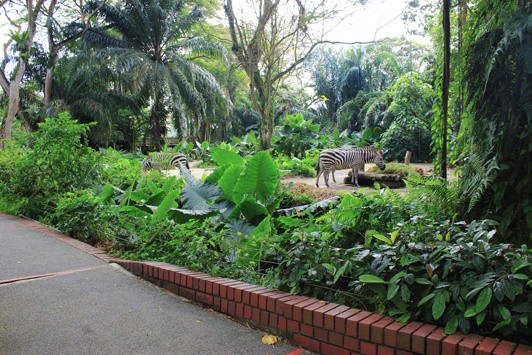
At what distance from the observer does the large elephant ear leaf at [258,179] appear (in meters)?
5.21

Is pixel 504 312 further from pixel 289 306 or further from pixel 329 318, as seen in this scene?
pixel 289 306

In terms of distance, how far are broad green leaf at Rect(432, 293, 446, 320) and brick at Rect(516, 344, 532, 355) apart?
370mm

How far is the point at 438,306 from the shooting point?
235 cm

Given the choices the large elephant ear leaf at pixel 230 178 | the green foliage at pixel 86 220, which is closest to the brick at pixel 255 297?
the large elephant ear leaf at pixel 230 178

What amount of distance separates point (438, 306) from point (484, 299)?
230 mm

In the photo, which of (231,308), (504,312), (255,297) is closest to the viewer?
(504,312)

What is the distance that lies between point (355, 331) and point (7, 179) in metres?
8.14

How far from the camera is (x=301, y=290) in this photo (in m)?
3.12

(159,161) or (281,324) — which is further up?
(159,161)

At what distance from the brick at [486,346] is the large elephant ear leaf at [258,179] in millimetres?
3355

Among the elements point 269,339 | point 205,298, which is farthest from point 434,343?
point 205,298

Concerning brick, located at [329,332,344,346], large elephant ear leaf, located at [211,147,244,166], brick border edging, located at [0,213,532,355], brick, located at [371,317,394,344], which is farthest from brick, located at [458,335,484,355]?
large elephant ear leaf, located at [211,147,244,166]

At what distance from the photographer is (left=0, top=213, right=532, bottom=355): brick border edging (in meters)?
2.21

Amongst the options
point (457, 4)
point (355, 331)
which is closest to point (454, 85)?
point (457, 4)
